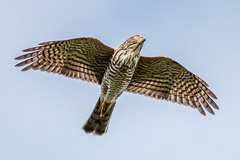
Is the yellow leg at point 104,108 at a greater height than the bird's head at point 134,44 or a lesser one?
lesser

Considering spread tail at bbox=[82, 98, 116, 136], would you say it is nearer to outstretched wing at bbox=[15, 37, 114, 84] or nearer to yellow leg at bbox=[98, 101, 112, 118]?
yellow leg at bbox=[98, 101, 112, 118]

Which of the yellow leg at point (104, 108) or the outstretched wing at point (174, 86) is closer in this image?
the yellow leg at point (104, 108)

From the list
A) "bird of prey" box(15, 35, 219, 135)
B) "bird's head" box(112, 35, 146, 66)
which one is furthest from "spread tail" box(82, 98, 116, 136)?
"bird's head" box(112, 35, 146, 66)

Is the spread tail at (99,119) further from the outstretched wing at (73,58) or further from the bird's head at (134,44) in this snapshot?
the bird's head at (134,44)

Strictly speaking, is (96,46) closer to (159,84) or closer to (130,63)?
(130,63)

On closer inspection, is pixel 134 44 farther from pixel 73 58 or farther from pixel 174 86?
pixel 174 86

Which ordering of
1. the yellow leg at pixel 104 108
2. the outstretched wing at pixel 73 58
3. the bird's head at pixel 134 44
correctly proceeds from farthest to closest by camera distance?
the yellow leg at pixel 104 108
the outstretched wing at pixel 73 58
the bird's head at pixel 134 44

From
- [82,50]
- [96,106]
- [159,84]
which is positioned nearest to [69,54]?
[82,50]

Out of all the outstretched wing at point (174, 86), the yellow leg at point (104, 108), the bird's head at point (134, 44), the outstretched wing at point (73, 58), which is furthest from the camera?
the outstretched wing at point (174, 86)

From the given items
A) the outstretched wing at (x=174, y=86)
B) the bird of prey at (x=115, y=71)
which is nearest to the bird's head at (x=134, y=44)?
the bird of prey at (x=115, y=71)
